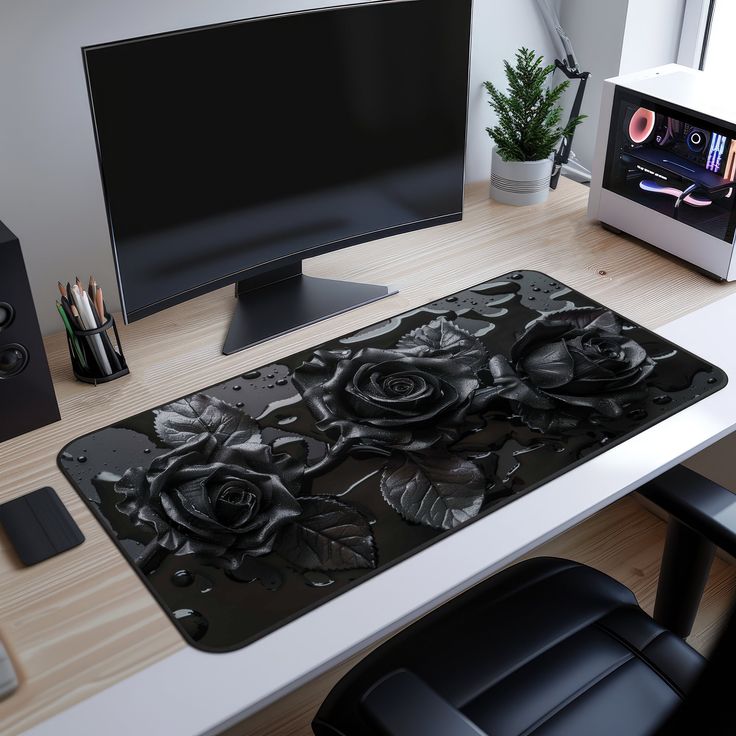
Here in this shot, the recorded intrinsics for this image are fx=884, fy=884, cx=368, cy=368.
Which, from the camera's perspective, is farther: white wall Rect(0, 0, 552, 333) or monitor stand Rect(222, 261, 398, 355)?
monitor stand Rect(222, 261, 398, 355)

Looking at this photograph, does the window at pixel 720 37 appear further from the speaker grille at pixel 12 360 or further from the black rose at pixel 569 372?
the speaker grille at pixel 12 360

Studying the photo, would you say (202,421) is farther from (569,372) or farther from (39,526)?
(569,372)

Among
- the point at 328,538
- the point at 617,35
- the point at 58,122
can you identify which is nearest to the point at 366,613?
the point at 328,538

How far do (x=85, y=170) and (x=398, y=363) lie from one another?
618 mm

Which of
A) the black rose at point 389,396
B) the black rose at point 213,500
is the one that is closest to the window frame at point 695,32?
the black rose at point 389,396

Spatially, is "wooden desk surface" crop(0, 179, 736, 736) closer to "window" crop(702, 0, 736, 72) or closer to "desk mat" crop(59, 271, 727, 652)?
"desk mat" crop(59, 271, 727, 652)

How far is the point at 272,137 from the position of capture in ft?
4.45

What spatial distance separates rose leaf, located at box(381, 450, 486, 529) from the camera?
3.50ft

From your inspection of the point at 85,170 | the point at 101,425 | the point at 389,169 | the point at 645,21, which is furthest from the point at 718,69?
the point at 101,425

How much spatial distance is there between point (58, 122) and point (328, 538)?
810 millimetres

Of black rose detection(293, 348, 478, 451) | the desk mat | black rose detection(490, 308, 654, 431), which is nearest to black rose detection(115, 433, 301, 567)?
the desk mat

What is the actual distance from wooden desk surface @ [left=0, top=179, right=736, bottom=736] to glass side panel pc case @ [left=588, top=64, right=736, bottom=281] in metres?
0.04

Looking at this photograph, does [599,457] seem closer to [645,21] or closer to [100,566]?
[100,566]

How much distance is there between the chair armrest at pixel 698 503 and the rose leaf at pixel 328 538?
40 centimetres
